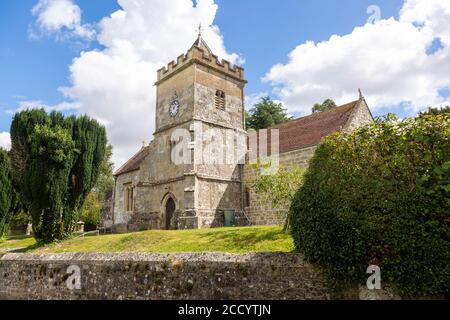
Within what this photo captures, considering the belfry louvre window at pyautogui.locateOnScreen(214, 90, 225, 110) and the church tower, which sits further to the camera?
the belfry louvre window at pyautogui.locateOnScreen(214, 90, 225, 110)

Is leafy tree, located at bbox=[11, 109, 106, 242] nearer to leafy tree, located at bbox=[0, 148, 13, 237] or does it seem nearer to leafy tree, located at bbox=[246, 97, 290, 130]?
leafy tree, located at bbox=[0, 148, 13, 237]

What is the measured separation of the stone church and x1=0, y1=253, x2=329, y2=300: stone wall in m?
8.53

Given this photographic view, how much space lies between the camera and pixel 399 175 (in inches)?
215

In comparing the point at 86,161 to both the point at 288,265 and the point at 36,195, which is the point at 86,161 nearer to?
the point at 36,195

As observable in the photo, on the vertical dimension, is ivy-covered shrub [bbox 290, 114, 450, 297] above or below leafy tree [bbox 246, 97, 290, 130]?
below

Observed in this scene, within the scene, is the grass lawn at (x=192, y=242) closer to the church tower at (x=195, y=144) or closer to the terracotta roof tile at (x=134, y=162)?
the church tower at (x=195, y=144)

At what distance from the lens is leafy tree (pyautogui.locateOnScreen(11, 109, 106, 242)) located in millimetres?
13320

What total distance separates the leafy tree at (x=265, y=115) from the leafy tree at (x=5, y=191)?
24974 mm

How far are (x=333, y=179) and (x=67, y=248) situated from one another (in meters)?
11.1

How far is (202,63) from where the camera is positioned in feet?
64.8

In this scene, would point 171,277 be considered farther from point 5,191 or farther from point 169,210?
point 5,191

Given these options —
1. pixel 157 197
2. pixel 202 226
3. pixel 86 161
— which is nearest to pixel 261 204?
pixel 202 226

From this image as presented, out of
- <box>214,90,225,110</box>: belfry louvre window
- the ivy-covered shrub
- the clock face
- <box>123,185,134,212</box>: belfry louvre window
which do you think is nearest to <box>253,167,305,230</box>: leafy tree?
the ivy-covered shrub

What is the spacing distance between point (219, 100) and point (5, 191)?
1323cm
